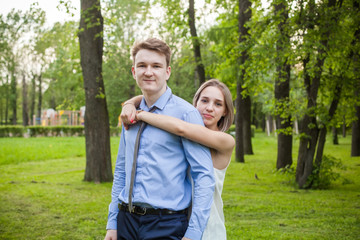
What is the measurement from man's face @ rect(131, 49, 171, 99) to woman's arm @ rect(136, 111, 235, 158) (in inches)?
7.4

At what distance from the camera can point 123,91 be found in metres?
41.2

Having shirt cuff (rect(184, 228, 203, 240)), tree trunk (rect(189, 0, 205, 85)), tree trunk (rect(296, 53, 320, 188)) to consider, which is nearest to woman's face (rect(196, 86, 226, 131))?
shirt cuff (rect(184, 228, 203, 240))

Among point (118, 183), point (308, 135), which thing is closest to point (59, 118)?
point (308, 135)

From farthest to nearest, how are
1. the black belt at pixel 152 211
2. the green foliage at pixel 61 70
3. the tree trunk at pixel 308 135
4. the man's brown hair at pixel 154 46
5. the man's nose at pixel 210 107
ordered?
the green foliage at pixel 61 70 < the tree trunk at pixel 308 135 < the man's nose at pixel 210 107 < the man's brown hair at pixel 154 46 < the black belt at pixel 152 211

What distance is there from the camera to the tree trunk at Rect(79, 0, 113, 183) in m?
11.5

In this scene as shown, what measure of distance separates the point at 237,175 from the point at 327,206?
5.69 meters

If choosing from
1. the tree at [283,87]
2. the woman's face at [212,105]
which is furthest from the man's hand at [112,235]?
the tree at [283,87]

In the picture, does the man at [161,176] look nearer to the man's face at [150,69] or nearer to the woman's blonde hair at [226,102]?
the man's face at [150,69]

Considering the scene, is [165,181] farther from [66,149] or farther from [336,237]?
[66,149]

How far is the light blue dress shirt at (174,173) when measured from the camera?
2330 millimetres

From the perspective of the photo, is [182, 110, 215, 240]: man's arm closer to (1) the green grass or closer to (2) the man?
(2) the man

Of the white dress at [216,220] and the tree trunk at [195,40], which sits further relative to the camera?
the tree trunk at [195,40]

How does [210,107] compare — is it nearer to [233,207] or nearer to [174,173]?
[174,173]

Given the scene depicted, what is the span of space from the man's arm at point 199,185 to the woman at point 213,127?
0.07 metres
